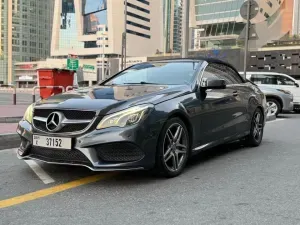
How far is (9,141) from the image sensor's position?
23.9 feet

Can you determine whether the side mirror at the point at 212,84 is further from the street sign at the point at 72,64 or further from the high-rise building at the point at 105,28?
the high-rise building at the point at 105,28

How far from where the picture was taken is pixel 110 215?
139 inches

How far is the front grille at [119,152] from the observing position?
425 centimetres

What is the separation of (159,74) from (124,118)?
5.37ft

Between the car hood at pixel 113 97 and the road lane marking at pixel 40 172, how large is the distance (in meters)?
0.85

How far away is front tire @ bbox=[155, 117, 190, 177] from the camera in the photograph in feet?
15.0

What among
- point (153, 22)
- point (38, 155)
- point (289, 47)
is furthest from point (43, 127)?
point (153, 22)

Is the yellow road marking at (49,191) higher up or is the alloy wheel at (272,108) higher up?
the alloy wheel at (272,108)

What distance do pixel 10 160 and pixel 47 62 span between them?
124m

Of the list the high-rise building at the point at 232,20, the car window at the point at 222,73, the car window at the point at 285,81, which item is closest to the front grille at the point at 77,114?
the car window at the point at 222,73

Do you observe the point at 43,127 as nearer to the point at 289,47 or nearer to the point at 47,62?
the point at 289,47

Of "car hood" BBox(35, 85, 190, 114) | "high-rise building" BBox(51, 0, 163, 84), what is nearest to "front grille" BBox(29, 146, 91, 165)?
"car hood" BBox(35, 85, 190, 114)

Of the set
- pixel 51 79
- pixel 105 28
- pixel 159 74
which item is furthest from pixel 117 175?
pixel 105 28

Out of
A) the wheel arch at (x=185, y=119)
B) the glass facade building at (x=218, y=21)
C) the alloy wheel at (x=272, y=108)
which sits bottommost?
the alloy wheel at (x=272, y=108)
